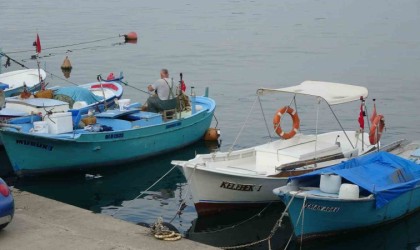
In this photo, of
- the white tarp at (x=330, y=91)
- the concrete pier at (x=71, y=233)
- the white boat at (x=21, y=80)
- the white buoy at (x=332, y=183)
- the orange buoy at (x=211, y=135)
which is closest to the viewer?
the concrete pier at (x=71, y=233)

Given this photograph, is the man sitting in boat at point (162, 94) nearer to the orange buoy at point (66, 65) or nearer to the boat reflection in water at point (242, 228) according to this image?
the boat reflection in water at point (242, 228)

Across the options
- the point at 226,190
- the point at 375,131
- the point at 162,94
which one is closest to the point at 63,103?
the point at 162,94

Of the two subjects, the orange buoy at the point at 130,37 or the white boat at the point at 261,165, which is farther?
the orange buoy at the point at 130,37

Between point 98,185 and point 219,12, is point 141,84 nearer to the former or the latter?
point 98,185

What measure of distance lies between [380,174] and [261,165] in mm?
2920

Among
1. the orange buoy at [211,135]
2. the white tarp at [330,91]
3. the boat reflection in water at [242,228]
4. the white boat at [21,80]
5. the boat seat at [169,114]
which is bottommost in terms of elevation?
the boat reflection in water at [242,228]

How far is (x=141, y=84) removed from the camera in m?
37.3

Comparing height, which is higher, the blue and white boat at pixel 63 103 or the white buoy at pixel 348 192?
the blue and white boat at pixel 63 103

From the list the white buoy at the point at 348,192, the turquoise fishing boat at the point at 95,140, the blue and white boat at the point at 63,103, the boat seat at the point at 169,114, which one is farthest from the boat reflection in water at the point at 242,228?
the blue and white boat at the point at 63,103

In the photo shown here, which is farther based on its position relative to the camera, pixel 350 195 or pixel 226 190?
pixel 226 190

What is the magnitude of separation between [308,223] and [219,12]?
54.6 metres

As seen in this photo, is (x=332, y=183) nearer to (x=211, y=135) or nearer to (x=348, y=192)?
(x=348, y=192)

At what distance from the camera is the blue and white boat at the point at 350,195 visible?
15742mm

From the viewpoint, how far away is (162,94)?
23.3 m
